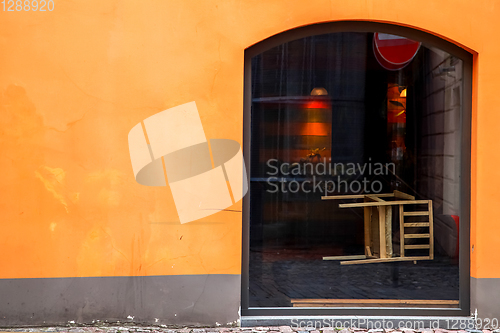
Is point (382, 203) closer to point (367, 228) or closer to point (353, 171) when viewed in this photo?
point (367, 228)

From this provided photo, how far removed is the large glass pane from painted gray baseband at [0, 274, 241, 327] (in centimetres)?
45

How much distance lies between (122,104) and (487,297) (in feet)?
13.8

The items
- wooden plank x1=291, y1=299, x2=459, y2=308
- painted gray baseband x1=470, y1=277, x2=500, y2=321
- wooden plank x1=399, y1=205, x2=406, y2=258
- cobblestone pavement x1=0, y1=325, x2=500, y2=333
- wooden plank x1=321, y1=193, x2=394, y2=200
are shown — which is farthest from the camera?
wooden plank x1=399, y1=205, x2=406, y2=258

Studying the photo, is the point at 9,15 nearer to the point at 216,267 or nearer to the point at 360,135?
the point at 216,267

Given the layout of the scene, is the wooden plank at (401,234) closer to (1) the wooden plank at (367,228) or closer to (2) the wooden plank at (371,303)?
(1) the wooden plank at (367,228)

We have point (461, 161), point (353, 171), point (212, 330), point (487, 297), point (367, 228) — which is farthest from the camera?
point (367, 228)

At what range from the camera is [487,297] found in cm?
504

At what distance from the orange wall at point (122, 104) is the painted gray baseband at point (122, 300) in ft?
0.33

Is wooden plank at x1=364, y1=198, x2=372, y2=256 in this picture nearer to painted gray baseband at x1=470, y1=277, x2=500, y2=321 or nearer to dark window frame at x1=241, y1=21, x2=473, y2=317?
dark window frame at x1=241, y1=21, x2=473, y2=317

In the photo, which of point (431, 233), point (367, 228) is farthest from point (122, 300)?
point (431, 233)

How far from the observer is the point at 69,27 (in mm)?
4895

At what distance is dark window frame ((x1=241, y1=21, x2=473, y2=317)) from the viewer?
5117mm

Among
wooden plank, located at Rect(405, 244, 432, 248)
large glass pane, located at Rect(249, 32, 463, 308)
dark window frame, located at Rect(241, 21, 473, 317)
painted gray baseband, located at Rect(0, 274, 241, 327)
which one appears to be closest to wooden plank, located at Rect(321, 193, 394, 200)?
large glass pane, located at Rect(249, 32, 463, 308)

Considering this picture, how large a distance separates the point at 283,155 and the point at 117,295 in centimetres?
225
